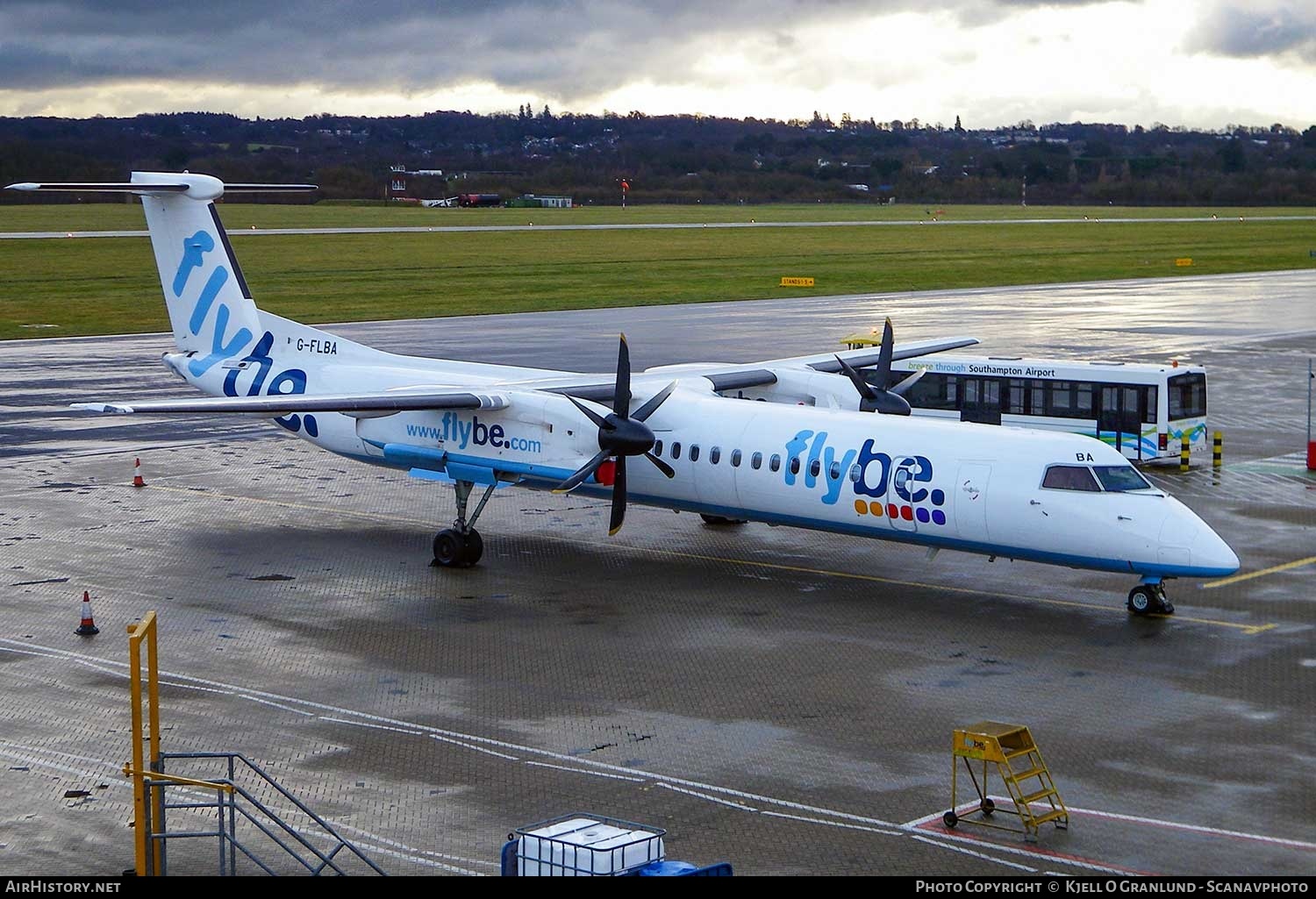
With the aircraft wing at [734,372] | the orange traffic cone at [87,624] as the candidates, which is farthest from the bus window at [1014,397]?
the orange traffic cone at [87,624]

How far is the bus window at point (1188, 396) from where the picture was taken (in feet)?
121

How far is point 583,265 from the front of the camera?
10419cm

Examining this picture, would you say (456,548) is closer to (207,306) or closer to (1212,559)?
A: (207,306)

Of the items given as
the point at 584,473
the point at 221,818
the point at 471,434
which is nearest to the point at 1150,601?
the point at 584,473

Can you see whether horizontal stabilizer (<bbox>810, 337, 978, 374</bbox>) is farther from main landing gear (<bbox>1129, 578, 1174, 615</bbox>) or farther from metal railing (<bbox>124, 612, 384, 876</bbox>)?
metal railing (<bbox>124, 612, 384, 876</bbox>)

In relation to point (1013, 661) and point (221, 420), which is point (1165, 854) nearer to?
point (1013, 661)

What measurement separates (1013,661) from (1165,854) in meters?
7.10

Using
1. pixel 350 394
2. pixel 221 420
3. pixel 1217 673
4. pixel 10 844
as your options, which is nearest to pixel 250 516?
pixel 350 394

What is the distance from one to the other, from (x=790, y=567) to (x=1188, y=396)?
1449 centimetres

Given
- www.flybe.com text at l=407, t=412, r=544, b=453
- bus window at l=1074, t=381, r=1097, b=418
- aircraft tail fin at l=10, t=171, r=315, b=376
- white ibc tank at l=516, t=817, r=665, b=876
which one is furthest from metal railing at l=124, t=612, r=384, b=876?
bus window at l=1074, t=381, r=1097, b=418

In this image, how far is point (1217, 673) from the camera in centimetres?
2112

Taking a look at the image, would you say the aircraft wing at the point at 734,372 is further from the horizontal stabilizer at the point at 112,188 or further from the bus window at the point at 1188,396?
the horizontal stabilizer at the point at 112,188

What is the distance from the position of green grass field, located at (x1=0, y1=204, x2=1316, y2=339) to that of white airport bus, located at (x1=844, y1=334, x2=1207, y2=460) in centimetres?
3935

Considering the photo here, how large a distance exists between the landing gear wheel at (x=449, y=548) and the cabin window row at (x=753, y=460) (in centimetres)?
386
